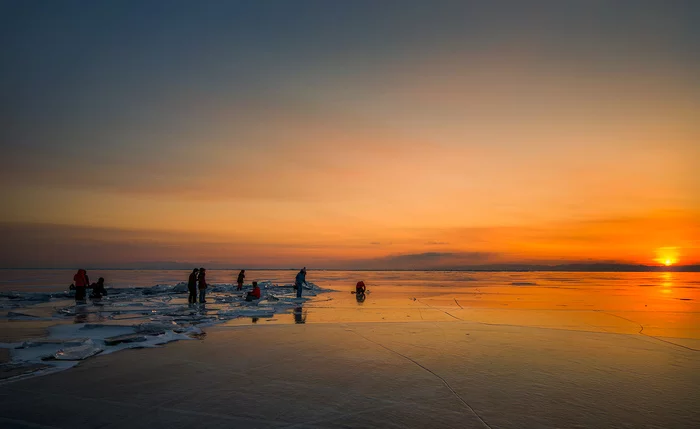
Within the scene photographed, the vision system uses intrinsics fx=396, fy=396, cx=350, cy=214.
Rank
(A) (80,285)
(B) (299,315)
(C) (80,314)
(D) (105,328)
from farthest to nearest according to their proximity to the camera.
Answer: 1. (A) (80,285)
2. (B) (299,315)
3. (C) (80,314)
4. (D) (105,328)

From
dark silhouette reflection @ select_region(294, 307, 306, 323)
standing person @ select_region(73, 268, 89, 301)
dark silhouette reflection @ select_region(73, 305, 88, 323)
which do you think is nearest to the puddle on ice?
dark silhouette reflection @ select_region(73, 305, 88, 323)

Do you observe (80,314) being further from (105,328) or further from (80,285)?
(80,285)

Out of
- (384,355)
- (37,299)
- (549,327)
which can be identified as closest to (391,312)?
(549,327)

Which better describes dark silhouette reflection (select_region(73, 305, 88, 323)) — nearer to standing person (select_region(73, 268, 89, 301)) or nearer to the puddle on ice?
the puddle on ice

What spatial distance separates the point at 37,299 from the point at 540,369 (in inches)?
1154

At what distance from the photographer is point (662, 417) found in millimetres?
5996

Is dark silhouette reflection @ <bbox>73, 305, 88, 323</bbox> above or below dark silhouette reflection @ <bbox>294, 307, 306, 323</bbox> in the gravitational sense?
above

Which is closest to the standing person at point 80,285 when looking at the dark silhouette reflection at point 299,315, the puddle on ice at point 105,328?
the puddle on ice at point 105,328

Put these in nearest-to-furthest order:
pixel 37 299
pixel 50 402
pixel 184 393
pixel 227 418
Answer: pixel 227 418, pixel 50 402, pixel 184 393, pixel 37 299

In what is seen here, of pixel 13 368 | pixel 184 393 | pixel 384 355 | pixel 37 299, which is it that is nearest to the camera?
pixel 184 393

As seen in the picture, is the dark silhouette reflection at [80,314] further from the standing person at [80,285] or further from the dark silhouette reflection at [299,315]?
the dark silhouette reflection at [299,315]

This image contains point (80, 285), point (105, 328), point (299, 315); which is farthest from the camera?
point (80, 285)

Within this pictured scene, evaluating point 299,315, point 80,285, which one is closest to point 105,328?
point 299,315

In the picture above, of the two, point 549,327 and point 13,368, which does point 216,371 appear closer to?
point 13,368
